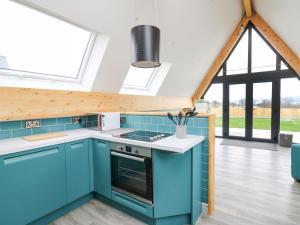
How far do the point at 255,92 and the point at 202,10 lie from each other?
3.27 metres

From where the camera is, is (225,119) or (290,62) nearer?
(290,62)

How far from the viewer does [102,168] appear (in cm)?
213

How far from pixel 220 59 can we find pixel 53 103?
521 centimetres

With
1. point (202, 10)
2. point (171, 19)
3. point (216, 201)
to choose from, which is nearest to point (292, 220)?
point (216, 201)

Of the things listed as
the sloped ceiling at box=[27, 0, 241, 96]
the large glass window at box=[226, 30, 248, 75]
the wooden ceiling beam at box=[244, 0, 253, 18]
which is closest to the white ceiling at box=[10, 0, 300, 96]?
the sloped ceiling at box=[27, 0, 241, 96]

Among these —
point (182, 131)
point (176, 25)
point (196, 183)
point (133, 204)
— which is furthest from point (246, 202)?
point (176, 25)

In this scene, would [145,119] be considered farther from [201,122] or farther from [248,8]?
[248,8]

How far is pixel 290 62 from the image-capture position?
4.69m

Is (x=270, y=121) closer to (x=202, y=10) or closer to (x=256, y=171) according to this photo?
(x=256, y=171)

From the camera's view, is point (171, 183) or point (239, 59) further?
point (239, 59)

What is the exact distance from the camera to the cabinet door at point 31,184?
152cm

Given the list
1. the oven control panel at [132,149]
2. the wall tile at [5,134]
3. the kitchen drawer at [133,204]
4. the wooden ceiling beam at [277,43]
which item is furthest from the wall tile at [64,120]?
the wooden ceiling beam at [277,43]

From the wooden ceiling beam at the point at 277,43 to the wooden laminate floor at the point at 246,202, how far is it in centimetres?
295

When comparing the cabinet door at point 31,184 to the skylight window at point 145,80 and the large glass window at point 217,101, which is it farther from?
the large glass window at point 217,101
